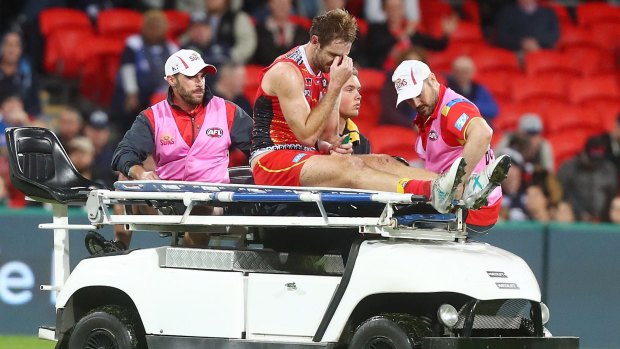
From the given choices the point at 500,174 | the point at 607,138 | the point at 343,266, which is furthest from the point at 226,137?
the point at 607,138

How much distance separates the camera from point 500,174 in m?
8.11

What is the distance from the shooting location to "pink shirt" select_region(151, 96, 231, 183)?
33.9 feet

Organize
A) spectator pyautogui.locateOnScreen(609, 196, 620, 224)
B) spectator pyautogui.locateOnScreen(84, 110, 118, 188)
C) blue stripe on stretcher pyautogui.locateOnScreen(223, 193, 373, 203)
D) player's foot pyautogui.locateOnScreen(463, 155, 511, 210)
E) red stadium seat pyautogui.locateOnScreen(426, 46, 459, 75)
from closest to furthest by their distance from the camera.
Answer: player's foot pyautogui.locateOnScreen(463, 155, 511, 210), blue stripe on stretcher pyautogui.locateOnScreen(223, 193, 373, 203), spectator pyautogui.locateOnScreen(84, 110, 118, 188), spectator pyautogui.locateOnScreen(609, 196, 620, 224), red stadium seat pyautogui.locateOnScreen(426, 46, 459, 75)

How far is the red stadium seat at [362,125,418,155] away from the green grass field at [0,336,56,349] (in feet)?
15.9

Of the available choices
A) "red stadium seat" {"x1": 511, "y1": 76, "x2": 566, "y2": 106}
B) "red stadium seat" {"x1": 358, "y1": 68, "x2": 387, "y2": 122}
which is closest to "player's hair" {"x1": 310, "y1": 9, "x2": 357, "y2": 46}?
"red stadium seat" {"x1": 358, "y1": 68, "x2": 387, "y2": 122}

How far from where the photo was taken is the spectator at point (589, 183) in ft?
51.0

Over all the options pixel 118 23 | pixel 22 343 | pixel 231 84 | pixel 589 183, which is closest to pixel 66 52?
pixel 118 23

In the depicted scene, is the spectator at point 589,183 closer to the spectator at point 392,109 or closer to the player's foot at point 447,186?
the spectator at point 392,109

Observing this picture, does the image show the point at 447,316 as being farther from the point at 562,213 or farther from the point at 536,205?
the point at 562,213

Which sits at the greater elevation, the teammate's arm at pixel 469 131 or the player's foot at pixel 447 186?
the teammate's arm at pixel 469 131

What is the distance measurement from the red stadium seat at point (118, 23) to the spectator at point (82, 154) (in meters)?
2.97

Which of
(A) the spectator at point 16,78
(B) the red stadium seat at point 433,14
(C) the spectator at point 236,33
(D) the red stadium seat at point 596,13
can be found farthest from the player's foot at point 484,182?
(D) the red stadium seat at point 596,13

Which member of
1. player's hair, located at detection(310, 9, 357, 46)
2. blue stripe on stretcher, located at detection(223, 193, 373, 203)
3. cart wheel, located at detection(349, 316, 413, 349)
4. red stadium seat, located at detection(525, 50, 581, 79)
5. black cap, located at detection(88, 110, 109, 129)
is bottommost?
cart wheel, located at detection(349, 316, 413, 349)

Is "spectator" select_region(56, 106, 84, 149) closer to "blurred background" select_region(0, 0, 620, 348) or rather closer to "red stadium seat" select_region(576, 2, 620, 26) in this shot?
"blurred background" select_region(0, 0, 620, 348)
